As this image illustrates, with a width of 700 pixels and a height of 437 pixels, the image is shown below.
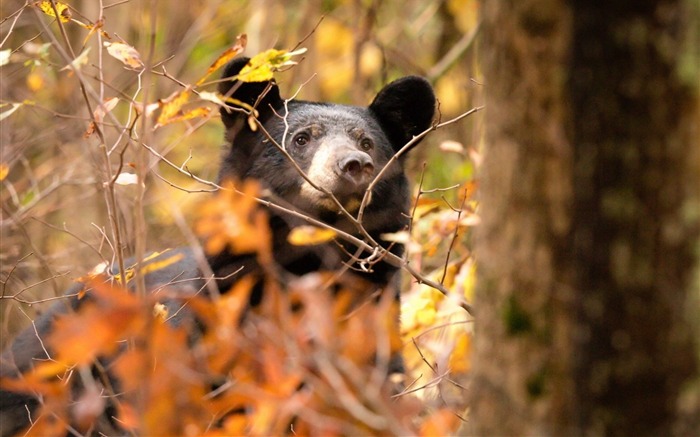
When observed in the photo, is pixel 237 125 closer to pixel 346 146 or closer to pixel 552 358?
pixel 346 146

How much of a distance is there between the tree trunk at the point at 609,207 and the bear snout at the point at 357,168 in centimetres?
306

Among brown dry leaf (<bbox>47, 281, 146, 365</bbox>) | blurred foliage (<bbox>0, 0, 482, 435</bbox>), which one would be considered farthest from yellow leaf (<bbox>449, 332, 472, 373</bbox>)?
brown dry leaf (<bbox>47, 281, 146, 365</bbox>)

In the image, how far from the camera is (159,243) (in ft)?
29.6

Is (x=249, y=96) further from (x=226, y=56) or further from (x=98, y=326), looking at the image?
(x=98, y=326)

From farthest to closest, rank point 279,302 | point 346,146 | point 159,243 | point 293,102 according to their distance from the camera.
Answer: point 159,243, point 293,102, point 346,146, point 279,302

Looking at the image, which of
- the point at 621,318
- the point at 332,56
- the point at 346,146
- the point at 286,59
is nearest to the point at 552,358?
the point at 621,318

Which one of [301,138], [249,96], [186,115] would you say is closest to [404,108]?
[301,138]

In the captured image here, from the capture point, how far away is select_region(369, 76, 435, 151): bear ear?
6.61 m

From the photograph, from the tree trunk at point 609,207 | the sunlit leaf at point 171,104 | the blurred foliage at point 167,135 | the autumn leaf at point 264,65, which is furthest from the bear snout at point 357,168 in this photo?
the tree trunk at point 609,207

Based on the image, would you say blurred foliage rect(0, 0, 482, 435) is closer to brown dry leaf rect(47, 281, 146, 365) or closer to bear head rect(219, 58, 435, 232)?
brown dry leaf rect(47, 281, 146, 365)

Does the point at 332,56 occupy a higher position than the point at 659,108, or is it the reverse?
the point at 659,108

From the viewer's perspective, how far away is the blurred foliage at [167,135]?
402 cm

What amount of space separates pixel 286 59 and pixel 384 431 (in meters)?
2.01

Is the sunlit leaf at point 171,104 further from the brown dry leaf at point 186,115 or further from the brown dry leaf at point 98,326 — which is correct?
the brown dry leaf at point 98,326
